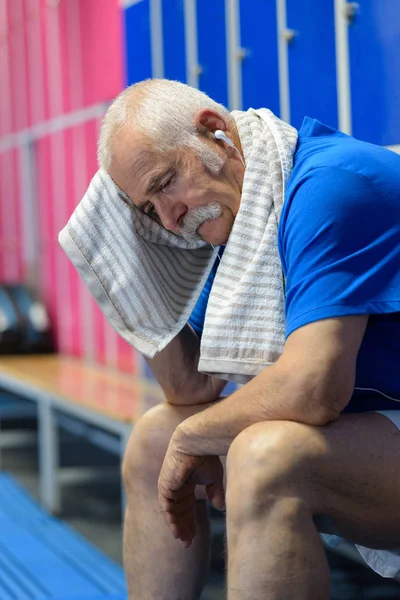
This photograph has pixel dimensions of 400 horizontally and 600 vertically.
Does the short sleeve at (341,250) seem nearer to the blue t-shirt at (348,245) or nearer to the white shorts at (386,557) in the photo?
the blue t-shirt at (348,245)

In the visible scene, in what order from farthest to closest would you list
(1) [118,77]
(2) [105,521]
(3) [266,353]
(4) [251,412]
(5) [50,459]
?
(1) [118,77], (5) [50,459], (2) [105,521], (3) [266,353], (4) [251,412]

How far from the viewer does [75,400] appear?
355 centimetres

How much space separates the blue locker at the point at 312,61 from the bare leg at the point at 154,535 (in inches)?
42.8

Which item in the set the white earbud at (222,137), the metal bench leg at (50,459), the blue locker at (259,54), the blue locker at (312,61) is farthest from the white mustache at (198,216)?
A: the metal bench leg at (50,459)

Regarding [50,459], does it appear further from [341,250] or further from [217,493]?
[341,250]

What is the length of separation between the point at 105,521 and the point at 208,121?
2258 mm

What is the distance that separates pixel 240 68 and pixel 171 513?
Result: 5.88 feet

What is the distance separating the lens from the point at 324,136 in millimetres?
1771

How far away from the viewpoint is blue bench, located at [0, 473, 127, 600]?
2.80 metres

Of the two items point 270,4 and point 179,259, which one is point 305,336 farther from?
point 270,4

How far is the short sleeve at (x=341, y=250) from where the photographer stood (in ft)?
4.83

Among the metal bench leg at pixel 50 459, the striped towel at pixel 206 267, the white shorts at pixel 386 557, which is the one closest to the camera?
the white shorts at pixel 386 557

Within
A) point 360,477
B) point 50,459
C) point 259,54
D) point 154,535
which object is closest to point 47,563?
point 50,459

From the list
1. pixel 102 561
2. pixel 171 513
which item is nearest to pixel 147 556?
pixel 171 513
